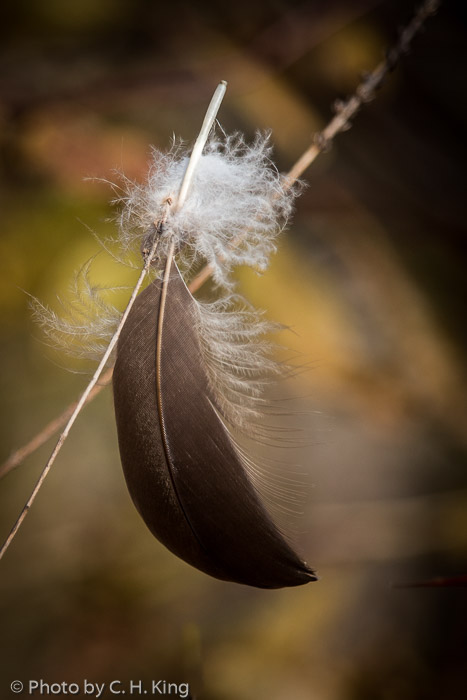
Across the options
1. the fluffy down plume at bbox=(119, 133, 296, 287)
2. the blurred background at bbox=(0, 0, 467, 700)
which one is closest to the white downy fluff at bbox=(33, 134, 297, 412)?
the fluffy down plume at bbox=(119, 133, 296, 287)

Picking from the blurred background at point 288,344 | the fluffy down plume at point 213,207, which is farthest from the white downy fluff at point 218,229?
the blurred background at point 288,344

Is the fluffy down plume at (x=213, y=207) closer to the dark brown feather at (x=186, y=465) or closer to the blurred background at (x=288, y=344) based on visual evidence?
the dark brown feather at (x=186, y=465)

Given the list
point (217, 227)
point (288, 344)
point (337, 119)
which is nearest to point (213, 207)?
point (217, 227)

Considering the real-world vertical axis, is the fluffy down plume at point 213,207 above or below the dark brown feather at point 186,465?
above

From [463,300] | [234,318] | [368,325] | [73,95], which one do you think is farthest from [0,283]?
[463,300]

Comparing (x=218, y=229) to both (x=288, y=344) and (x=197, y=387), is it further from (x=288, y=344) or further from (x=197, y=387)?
(x=288, y=344)

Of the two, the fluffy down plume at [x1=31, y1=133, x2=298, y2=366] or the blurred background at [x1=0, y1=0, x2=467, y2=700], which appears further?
the blurred background at [x1=0, y1=0, x2=467, y2=700]

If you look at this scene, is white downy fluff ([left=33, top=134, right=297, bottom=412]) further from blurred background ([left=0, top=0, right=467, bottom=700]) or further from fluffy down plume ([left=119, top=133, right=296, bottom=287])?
blurred background ([left=0, top=0, right=467, bottom=700])
